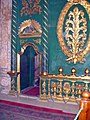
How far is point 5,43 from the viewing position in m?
5.91

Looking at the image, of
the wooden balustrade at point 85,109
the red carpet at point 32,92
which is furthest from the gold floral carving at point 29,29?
the wooden balustrade at point 85,109

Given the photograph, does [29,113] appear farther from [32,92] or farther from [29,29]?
[29,29]

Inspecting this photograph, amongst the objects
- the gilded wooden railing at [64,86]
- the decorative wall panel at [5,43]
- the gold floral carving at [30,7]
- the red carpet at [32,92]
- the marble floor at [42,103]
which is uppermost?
the gold floral carving at [30,7]

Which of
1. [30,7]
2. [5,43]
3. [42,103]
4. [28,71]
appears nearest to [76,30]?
[30,7]

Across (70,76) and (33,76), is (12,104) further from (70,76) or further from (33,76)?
(33,76)

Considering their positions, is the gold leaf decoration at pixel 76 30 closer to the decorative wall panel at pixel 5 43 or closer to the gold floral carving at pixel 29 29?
the gold floral carving at pixel 29 29

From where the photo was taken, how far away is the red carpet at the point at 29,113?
4055 millimetres

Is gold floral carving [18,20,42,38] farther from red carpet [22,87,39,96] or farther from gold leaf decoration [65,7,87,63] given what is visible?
red carpet [22,87,39,96]

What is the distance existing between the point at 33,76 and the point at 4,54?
1322 millimetres

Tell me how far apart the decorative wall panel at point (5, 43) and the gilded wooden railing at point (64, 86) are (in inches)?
45.8

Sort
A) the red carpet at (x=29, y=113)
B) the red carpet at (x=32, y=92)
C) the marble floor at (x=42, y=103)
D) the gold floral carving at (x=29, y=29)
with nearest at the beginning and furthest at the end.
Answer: the red carpet at (x=29, y=113)
the marble floor at (x=42, y=103)
the gold floral carving at (x=29, y=29)
the red carpet at (x=32, y=92)

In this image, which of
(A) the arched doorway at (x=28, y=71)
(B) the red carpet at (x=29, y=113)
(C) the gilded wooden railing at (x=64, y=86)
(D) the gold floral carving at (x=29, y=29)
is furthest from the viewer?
(A) the arched doorway at (x=28, y=71)

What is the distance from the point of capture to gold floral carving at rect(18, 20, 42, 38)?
5380 millimetres

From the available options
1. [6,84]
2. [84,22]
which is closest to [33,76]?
[6,84]
